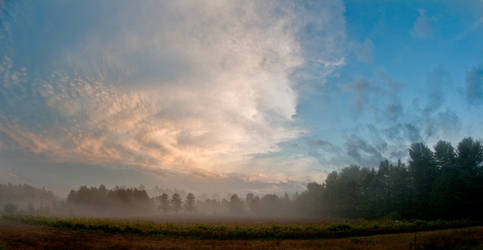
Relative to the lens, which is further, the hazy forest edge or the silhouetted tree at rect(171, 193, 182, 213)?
the silhouetted tree at rect(171, 193, 182, 213)

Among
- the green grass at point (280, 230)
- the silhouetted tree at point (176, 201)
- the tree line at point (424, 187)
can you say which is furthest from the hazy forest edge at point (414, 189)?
the silhouetted tree at point (176, 201)

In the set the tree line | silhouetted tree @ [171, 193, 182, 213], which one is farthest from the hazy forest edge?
silhouetted tree @ [171, 193, 182, 213]

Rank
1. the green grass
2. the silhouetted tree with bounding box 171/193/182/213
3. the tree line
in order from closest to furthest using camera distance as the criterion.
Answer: the green grass → the tree line → the silhouetted tree with bounding box 171/193/182/213

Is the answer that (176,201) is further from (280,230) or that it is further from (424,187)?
(280,230)

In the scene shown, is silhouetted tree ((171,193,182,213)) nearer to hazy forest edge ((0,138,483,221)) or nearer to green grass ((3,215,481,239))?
hazy forest edge ((0,138,483,221))

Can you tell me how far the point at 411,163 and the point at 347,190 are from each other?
29.2 m

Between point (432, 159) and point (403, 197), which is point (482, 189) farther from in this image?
point (403, 197)

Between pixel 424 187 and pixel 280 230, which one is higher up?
pixel 424 187

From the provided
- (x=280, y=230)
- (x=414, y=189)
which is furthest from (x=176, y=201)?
(x=280, y=230)

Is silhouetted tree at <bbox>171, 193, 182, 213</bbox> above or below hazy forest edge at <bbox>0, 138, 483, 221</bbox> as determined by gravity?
below

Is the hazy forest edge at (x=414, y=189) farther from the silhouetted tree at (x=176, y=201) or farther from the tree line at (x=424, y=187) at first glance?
the silhouetted tree at (x=176, y=201)

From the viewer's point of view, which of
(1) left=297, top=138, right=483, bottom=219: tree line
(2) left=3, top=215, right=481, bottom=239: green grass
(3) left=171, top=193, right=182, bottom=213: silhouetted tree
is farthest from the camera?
(3) left=171, top=193, right=182, bottom=213: silhouetted tree

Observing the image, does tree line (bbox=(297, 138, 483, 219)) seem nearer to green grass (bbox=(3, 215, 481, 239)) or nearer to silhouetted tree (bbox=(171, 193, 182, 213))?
green grass (bbox=(3, 215, 481, 239))

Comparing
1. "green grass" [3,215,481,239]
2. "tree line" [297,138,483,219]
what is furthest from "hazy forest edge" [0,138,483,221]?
"green grass" [3,215,481,239]
